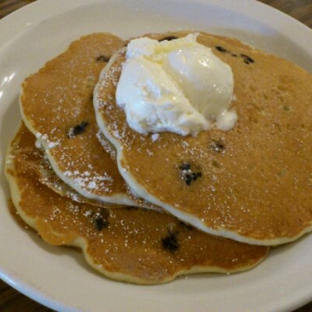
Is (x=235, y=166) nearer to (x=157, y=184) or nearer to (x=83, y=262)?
(x=157, y=184)

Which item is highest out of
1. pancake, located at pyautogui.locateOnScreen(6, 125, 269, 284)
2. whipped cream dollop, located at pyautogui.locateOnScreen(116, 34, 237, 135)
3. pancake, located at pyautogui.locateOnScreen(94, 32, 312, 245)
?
whipped cream dollop, located at pyautogui.locateOnScreen(116, 34, 237, 135)

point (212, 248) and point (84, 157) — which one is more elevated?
point (84, 157)

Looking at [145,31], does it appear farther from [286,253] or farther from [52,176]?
[286,253]

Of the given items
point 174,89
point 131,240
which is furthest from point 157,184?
point 174,89

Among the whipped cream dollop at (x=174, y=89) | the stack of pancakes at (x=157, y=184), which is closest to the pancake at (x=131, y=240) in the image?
the stack of pancakes at (x=157, y=184)

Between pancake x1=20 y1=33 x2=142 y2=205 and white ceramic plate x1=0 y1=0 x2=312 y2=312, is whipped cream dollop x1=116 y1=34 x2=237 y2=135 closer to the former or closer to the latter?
pancake x1=20 y1=33 x2=142 y2=205

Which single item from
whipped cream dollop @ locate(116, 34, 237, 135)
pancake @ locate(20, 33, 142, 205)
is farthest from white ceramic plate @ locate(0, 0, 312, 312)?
whipped cream dollop @ locate(116, 34, 237, 135)

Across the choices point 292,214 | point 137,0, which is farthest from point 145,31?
point 292,214
